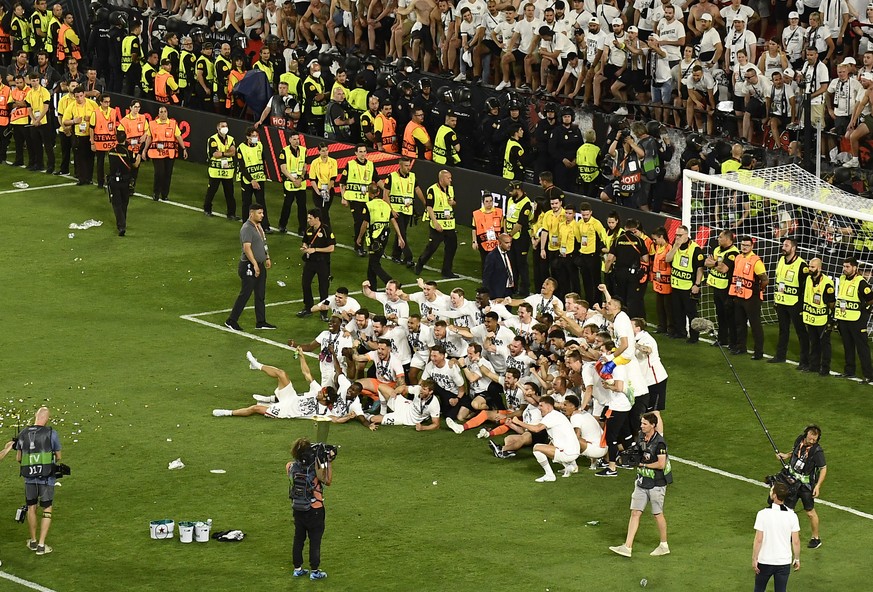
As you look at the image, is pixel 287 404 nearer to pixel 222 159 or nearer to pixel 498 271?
pixel 498 271

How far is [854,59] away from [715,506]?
38.5ft

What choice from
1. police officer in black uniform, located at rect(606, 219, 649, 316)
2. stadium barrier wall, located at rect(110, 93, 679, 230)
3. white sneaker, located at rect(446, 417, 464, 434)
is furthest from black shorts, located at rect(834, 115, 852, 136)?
white sneaker, located at rect(446, 417, 464, 434)

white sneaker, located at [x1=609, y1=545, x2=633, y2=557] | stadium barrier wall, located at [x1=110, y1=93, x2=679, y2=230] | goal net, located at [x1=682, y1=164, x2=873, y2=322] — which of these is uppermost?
goal net, located at [x1=682, y1=164, x2=873, y2=322]

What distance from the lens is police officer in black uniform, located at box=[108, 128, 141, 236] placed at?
3080 cm

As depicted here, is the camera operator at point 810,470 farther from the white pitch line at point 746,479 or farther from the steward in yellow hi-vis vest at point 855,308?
the steward in yellow hi-vis vest at point 855,308

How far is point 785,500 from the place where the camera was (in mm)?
16531

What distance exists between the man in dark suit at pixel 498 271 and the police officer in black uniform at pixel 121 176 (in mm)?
7307

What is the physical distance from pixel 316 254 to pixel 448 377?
512cm

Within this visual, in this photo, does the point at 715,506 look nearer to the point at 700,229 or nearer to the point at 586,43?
the point at 700,229

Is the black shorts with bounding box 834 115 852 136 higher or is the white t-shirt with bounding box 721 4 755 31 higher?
the white t-shirt with bounding box 721 4 755 31

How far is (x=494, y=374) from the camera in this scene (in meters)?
A: 23.1

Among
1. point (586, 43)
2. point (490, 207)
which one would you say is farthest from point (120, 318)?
point (586, 43)

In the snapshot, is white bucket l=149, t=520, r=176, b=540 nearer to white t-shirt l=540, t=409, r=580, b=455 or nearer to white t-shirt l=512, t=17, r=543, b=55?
white t-shirt l=540, t=409, r=580, b=455

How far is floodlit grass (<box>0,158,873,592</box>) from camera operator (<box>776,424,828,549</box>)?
0.40m
